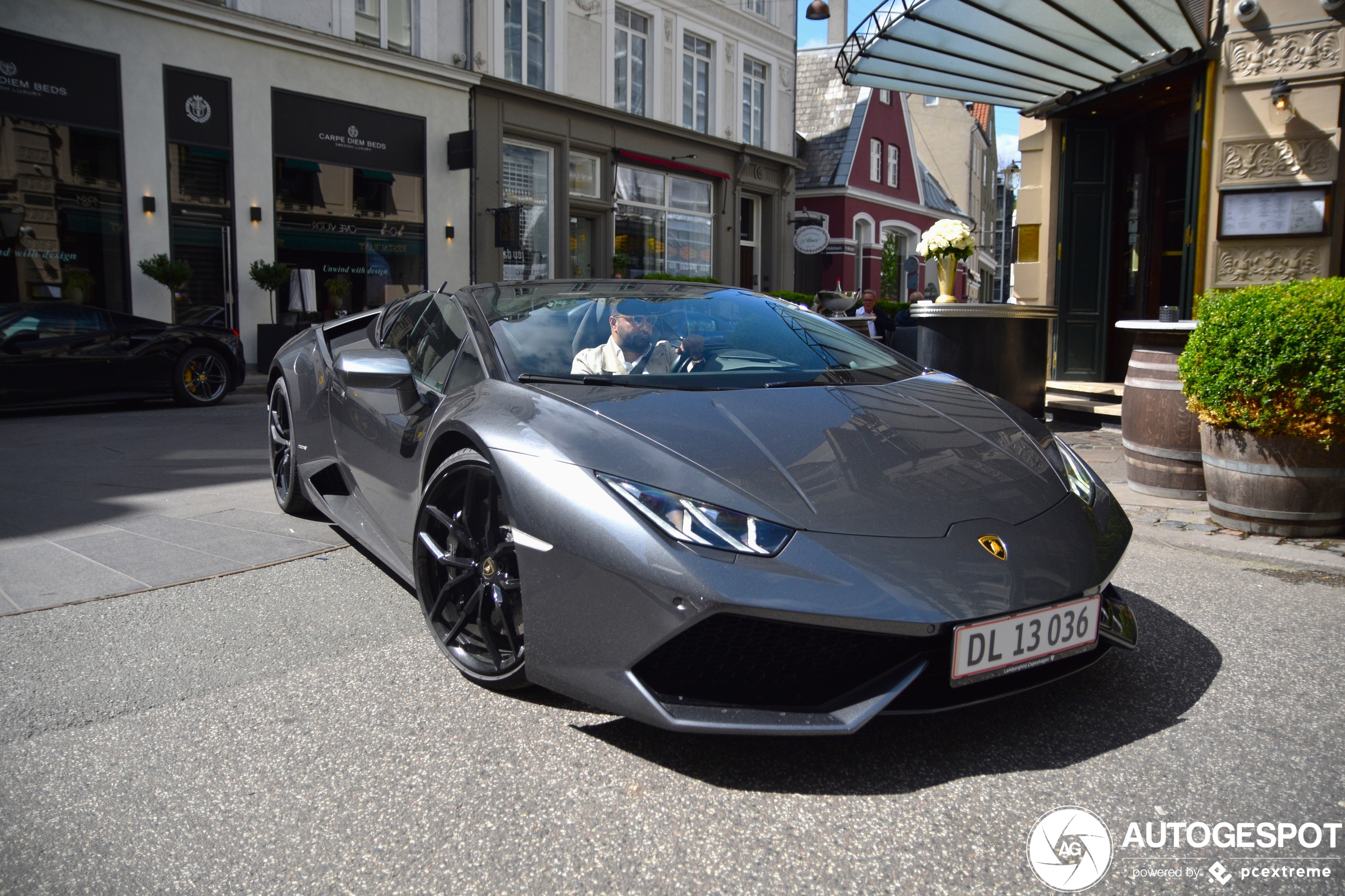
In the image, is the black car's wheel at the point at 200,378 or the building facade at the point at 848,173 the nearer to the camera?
the black car's wheel at the point at 200,378

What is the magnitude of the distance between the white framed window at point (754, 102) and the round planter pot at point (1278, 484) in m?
21.5

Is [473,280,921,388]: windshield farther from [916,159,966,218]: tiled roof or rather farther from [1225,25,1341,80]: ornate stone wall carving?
[916,159,966,218]: tiled roof

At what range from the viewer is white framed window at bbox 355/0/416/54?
16312 mm

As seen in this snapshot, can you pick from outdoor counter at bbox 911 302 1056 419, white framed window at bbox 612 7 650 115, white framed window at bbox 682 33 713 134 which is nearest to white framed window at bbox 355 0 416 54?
white framed window at bbox 612 7 650 115

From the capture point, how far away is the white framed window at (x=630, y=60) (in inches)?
823

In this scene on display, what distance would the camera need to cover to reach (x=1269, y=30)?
830 cm

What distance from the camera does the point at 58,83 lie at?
42.7 ft

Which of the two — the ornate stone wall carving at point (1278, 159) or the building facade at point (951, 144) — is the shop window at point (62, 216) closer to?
the ornate stone wall carving at point (1278, 159)

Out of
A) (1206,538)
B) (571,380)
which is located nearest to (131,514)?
(571,380)

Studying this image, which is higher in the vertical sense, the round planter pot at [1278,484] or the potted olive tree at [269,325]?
the potted olive tree at [269,325]

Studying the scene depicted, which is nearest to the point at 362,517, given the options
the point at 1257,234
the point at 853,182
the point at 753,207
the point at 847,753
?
the point at 847,753

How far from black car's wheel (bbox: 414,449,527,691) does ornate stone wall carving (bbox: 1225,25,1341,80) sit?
8498 millimetres

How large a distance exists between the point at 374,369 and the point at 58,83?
13.0m

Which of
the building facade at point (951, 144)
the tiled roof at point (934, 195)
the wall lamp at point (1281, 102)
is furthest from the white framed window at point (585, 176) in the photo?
the building facade at point (951, 144)
